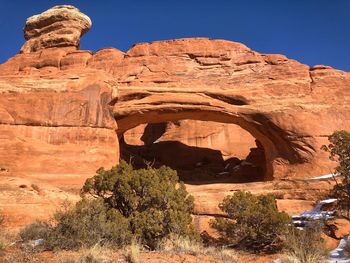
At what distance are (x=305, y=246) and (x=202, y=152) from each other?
64.9ft

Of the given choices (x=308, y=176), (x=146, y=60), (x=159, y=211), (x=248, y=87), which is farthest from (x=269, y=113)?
(x=159, y=211)

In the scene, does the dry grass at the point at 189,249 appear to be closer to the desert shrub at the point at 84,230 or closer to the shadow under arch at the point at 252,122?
the desert shrub at the point at 84,230

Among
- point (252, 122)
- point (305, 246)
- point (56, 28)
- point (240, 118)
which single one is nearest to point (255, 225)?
point (305, 246)

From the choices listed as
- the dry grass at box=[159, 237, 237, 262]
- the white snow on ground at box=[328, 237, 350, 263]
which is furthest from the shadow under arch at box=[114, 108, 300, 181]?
the dry grass at box=[159, 237, 237, 262]

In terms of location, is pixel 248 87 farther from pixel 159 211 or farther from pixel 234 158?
pixel 159 211

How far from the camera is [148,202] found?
11.2 m

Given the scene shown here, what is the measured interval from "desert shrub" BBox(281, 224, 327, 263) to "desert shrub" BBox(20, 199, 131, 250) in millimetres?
3900

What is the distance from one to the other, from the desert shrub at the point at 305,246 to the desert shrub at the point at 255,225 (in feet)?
1.58

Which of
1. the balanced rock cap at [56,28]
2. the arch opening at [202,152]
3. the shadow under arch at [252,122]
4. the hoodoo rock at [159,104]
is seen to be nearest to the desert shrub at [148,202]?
the hoodoo rock at [159,104]

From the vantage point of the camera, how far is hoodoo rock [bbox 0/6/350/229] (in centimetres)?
1777

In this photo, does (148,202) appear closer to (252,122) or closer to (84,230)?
(84,230)

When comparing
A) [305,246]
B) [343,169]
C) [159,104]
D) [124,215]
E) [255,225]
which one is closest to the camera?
[305,246]

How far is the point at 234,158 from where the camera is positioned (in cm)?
2869

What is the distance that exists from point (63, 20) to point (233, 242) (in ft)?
72.0
